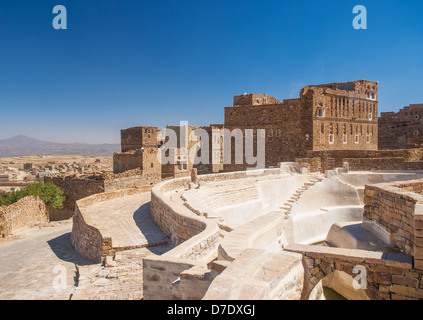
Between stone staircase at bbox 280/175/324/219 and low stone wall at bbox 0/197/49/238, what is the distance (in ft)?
40.6

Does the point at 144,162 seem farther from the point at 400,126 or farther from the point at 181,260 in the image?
the point at 400,126

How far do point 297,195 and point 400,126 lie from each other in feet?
82.3

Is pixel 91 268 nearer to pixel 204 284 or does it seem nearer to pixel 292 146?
pixel 204 284

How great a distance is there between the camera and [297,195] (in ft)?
52.5

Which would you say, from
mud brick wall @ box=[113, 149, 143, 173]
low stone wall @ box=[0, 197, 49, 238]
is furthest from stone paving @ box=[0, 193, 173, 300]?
mud brick wall @ box=[113, 149, 143, 173]

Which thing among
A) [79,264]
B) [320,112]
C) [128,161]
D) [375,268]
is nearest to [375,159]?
[320,112]

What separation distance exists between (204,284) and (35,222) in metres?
16.1

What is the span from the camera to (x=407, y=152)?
1941 centimetres

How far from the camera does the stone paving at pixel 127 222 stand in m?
8.08

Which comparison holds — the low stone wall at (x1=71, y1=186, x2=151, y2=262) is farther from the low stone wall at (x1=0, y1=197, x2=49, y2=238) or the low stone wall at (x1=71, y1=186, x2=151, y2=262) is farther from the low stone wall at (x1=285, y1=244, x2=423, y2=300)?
the low stone wall at (x1=285, y1=244, x2=423, y2=300)

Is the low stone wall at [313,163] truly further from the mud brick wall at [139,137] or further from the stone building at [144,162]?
the mud brick wall at [139,137]

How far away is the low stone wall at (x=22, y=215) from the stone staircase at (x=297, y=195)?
12384 mm

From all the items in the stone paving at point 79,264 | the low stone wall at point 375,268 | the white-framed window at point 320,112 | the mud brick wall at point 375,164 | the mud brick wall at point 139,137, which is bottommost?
the stone paving at point 79,264

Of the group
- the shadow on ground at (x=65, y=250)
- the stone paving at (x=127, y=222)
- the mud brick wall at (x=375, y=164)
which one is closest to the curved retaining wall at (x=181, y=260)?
the stone paving at (x=127, y=222)
